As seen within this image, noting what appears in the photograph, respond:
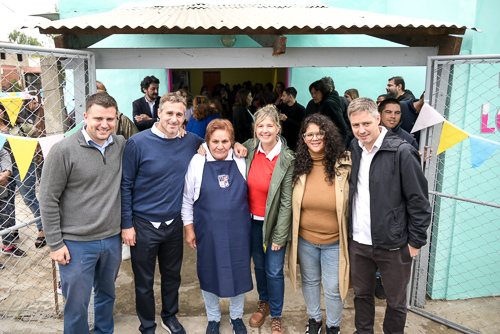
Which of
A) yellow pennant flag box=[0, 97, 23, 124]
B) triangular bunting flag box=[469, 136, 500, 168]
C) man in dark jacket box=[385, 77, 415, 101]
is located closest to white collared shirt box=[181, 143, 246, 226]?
yellow pennant flag box=[0, 97, 23, 124]

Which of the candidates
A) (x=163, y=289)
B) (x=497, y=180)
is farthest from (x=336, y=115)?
(x=163, y=289)

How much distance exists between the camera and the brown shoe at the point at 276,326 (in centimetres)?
308

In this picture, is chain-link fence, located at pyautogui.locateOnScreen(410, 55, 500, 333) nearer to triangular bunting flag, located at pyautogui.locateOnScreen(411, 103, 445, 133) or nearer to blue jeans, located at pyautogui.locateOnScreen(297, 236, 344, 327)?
triangular bunting flag, located at pyautogui.locateOnScreen(411, 103, 445, 133)

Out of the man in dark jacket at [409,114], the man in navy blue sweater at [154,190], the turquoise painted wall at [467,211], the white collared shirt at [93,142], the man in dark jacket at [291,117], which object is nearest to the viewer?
the white collared shirt at [93,142]

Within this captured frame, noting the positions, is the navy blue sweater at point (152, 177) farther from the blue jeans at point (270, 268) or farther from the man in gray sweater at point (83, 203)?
the blue jeans at point (270, 268)

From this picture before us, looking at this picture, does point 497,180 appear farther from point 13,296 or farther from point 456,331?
point 13,296

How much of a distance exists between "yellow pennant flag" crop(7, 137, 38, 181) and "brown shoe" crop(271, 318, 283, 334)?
2351 mm

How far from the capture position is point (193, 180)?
9.20 feet

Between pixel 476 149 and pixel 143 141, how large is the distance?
2.65 m

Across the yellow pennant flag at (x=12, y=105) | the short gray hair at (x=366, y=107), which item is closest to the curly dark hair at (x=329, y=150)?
the short gray hair at (x=366, y=107)

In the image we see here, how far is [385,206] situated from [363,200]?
0.17 metres

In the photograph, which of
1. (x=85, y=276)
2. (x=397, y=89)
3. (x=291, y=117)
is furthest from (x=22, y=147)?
(x=397, y=89)

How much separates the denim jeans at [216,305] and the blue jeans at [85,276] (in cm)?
80

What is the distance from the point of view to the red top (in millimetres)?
2823
